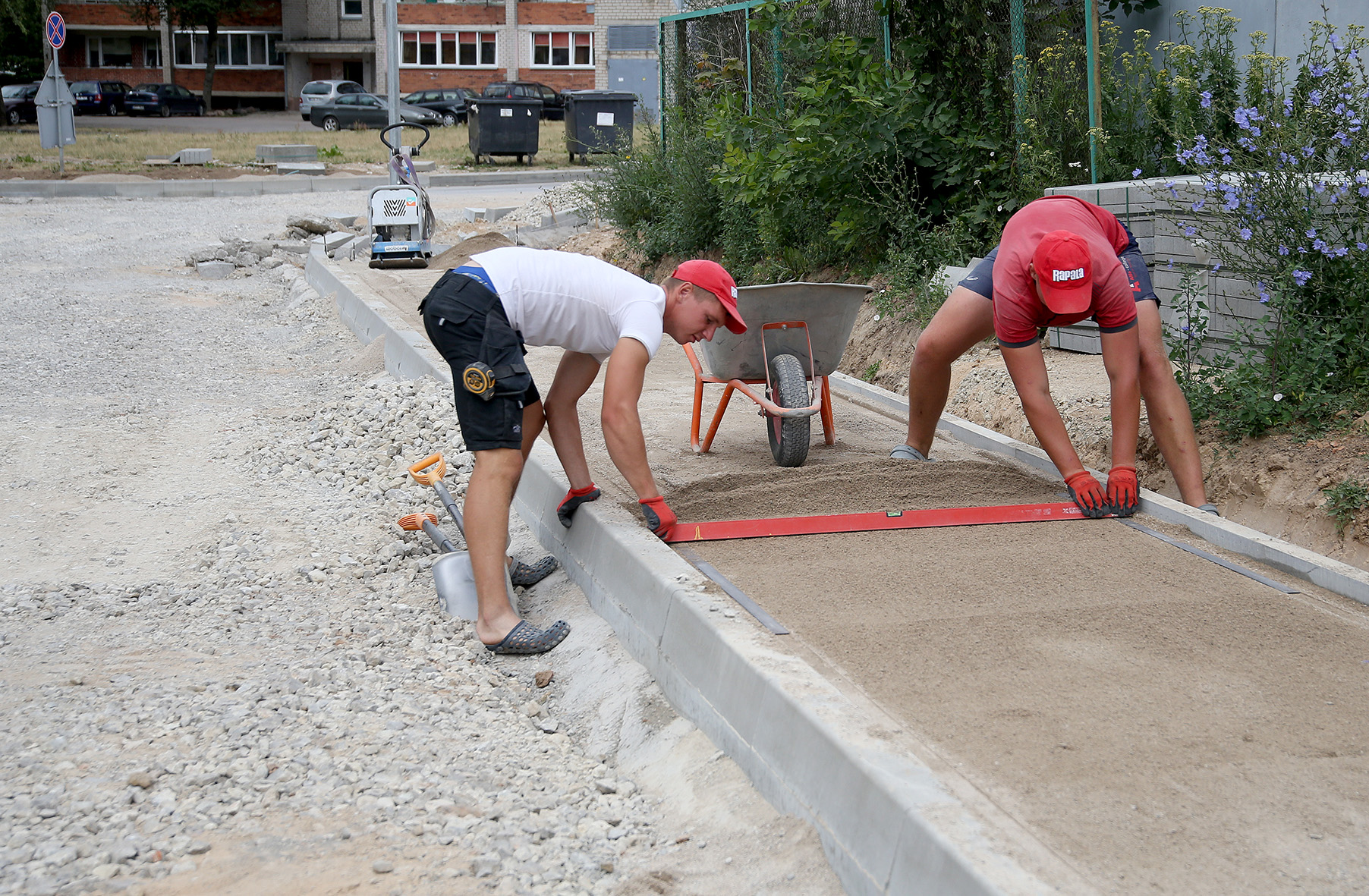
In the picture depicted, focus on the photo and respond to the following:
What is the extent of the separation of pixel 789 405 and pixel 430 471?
1639 mm

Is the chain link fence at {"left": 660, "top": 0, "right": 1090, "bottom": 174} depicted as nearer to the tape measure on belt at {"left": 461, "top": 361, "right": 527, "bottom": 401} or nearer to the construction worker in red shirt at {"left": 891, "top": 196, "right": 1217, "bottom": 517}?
the construction worker in red shirt at {"left": 891, "top": 196, "right": 1217, "bottom": 517}

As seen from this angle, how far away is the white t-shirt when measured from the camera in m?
4.12

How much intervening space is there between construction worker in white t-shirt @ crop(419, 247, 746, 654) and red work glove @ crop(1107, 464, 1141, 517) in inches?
64.0

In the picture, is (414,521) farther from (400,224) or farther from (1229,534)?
(400,224)

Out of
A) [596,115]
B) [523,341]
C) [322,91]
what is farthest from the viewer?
[322,91]

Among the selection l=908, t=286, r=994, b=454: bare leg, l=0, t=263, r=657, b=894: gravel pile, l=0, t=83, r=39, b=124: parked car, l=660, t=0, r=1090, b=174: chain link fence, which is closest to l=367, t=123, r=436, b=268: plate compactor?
l=660, t=0, r=1090, b=174: chain link fence

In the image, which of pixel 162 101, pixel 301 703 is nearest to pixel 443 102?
pixel 162 101

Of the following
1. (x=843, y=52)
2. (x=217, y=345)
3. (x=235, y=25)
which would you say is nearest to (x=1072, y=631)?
(x=843, y=52)

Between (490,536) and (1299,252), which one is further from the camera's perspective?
(1299,252)

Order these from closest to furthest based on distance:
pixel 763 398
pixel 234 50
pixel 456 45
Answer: pixel 763 398
pixel 456 45
pixel 234 50

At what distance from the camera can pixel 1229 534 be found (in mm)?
4258

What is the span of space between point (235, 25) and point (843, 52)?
51000mm

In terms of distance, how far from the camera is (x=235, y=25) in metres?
52.5

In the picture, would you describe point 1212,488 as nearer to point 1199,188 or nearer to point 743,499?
point 1199,188
